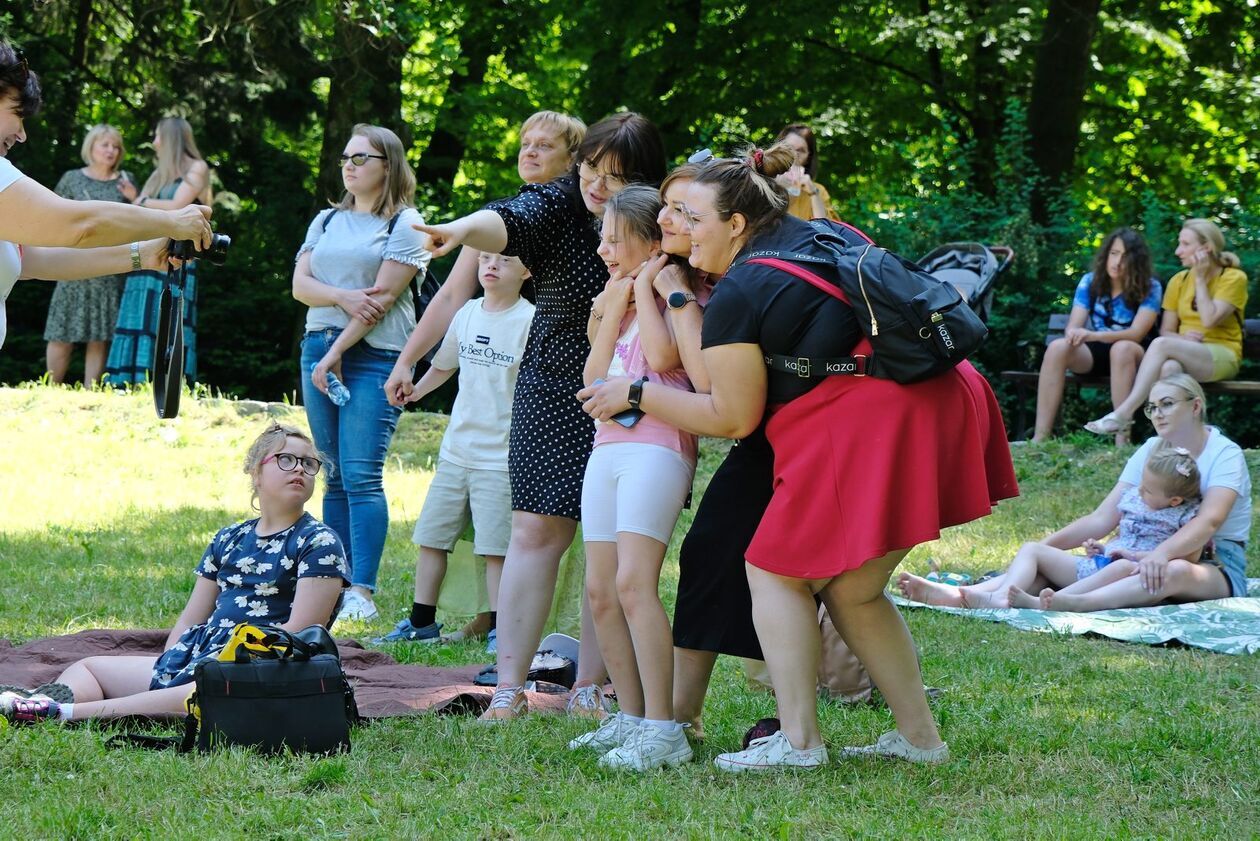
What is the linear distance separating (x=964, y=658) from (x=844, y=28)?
1203cm

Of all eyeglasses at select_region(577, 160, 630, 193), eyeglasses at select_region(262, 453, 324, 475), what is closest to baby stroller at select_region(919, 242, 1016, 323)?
eyeglasses at select_region(577, 160, 630, 193)

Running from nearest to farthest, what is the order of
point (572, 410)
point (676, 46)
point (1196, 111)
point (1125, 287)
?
point (572, 410)
point (1125, 287)
point (676, 46)
point (1196, 111)

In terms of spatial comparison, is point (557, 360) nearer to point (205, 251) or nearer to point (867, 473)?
point (205, 251)

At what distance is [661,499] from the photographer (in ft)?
12.8

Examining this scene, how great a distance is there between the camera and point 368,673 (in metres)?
5.19

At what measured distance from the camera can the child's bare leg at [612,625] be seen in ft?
13.2

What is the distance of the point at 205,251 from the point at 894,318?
2055 millimetres

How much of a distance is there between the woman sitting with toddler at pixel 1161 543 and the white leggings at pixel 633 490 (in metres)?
3.07

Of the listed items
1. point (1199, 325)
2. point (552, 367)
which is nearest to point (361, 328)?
point (552, 367)

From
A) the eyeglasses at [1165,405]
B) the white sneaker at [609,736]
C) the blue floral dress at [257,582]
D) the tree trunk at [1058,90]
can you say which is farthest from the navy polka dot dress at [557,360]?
the tree trunk at [1058,90]

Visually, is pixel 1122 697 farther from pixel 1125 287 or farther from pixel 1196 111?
pixel 1196 111

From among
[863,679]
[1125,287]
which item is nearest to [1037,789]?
[863,679]

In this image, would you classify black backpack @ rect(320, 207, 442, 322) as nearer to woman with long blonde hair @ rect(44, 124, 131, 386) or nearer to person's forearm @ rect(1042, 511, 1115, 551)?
person's forearm @ rect(1042, 511, 1115, 551)

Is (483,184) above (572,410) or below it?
above
